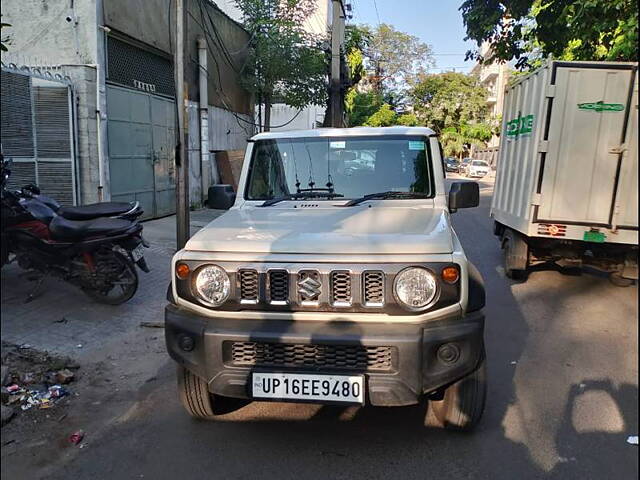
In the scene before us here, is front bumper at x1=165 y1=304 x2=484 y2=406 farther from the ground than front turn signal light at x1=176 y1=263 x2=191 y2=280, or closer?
closer

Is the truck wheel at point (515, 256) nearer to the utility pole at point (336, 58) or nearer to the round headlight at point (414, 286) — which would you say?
the round headlight at point (414, 286)

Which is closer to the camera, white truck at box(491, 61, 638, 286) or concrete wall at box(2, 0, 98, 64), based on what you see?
white truck at box(491, 61, 638, 286)

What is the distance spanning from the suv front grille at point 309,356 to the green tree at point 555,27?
3.93 metres

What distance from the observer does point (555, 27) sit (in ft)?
24.6

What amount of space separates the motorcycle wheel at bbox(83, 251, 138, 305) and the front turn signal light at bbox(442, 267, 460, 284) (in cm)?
356

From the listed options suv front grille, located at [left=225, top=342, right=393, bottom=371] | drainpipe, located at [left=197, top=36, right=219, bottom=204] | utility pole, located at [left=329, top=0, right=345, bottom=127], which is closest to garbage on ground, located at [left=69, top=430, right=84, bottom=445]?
suv front grille, located at [left=225, top=342, right=393, bottom=371]

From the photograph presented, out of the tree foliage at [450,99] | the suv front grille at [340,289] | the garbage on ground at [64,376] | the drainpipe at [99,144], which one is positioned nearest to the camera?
the suv front grille at [340,289]

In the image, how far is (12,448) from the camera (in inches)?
117

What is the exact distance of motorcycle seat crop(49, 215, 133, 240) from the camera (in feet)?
14.6

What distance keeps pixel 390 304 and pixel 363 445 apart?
953 mm

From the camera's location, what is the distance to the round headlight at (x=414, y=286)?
105 inches

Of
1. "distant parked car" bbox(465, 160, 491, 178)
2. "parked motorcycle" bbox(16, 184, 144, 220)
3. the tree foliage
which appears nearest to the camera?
"parked motorcycle" bbox(16, 184, 144, 220)

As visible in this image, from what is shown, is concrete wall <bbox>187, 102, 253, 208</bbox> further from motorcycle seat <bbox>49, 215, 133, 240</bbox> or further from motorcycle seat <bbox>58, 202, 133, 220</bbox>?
motorcycle seat <bbox>49, 215, 133, 240</bbox>

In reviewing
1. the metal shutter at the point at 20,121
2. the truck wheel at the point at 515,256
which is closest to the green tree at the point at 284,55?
the metal shutter at the point at 20,121
